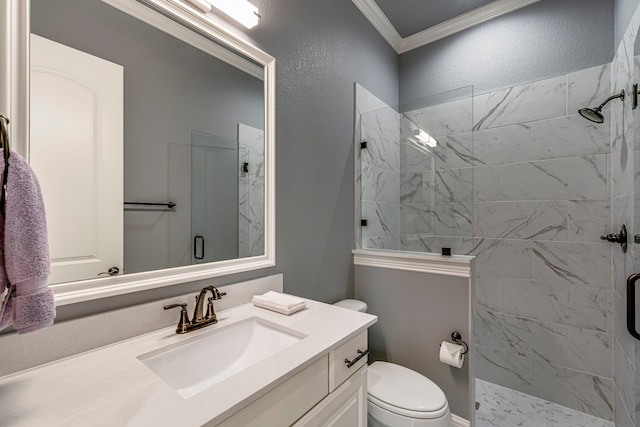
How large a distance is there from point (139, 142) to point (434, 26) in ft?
8.34

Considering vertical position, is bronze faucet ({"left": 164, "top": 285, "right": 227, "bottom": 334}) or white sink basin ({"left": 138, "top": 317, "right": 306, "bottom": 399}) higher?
bronze faucet ({"left": 164, "top": 285, "right": 227, "bottom": 334})

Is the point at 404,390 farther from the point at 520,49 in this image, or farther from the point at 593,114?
the point at 520,49

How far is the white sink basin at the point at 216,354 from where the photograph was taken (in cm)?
87

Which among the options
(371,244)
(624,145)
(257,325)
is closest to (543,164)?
(624,145)

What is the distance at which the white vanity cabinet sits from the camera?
0.69m

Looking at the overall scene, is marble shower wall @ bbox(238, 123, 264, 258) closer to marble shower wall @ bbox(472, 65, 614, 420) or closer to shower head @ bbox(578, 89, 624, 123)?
marble shower wall @ bbox(472, 65, 614, 420)

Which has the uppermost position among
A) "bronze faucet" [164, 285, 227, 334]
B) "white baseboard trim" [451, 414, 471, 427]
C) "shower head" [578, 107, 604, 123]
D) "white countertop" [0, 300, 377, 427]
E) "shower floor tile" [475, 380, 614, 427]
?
"shower head" [578, 107, 604, 123]

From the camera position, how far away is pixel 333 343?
2.93ft

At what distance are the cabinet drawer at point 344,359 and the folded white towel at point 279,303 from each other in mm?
274

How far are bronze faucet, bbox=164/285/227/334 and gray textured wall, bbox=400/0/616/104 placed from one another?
8.13 feet

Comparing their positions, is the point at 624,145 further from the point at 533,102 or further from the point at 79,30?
the point at 79,30

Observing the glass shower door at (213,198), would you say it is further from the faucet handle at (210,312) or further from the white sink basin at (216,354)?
the white sink basin at (216,354)

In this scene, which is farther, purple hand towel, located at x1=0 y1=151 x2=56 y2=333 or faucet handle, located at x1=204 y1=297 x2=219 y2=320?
faucet handle, located at x1=204 y1=297 x2=219 y2=320

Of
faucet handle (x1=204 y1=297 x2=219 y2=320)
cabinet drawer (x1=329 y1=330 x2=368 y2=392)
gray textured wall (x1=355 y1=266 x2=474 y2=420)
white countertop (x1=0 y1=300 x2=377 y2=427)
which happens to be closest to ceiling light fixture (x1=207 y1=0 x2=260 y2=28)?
faucet handle (x1=204 y1=297 x2=219 y2=320)
